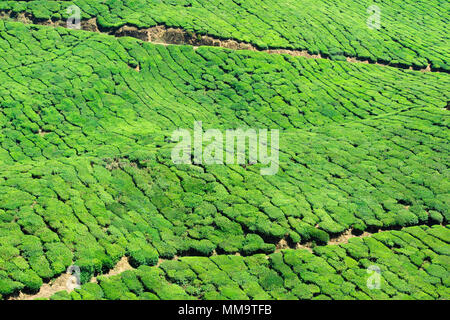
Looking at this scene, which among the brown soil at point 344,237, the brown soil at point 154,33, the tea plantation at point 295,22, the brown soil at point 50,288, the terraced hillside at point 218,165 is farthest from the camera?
the tea plantation at point 295,22

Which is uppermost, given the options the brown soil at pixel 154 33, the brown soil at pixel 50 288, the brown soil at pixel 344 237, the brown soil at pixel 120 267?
the brown soil at pixel 154 33

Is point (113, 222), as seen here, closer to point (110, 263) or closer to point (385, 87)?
point (110, 263)

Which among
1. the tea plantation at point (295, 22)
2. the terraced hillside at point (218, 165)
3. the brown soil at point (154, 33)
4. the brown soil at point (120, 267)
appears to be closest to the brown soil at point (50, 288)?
the terraced hillside at point (218, 165)

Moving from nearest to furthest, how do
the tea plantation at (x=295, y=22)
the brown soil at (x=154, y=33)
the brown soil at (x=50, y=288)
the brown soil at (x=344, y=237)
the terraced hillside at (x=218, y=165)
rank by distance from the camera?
1. the brown soil at (x=50, y=288)
2. the terraced hillside at (x=218, y=165)
3. the brown soil at (x=344, y=237)
4. the brown soil at (x=154, y=33)
5. the tea plantation at (x=295, y=22)

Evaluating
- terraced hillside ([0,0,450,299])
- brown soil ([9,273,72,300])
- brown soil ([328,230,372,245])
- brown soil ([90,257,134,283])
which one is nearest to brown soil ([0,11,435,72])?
terraced hillside ([0,0,450,299])

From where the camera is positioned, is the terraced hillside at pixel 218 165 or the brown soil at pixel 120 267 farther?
the terraced hillside at pixel 218 165

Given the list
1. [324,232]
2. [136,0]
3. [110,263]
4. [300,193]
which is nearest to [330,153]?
[300,193]

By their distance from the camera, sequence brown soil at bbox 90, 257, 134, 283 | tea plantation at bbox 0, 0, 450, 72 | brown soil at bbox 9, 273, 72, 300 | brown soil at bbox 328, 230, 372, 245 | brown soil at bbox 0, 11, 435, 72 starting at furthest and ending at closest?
tea plantation at bbox 0, 0, 450, 72 < brown soil at bbox 0, 11, 435, 72 < brown soil at bbox 328, 230, 372, 245 < brown soil at bbox 90, 257, 134, 283 < brown soil at bbox 9, 273, 72, 300

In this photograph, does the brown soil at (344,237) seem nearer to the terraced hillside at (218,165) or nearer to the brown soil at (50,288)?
the terraced hillside at (218,165)

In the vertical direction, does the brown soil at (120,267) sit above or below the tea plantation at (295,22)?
below

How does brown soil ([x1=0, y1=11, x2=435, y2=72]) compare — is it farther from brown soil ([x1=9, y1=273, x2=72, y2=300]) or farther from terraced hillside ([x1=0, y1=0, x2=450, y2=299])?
brown soil ([x1=9, y1=273, x2=72, y2=300])
